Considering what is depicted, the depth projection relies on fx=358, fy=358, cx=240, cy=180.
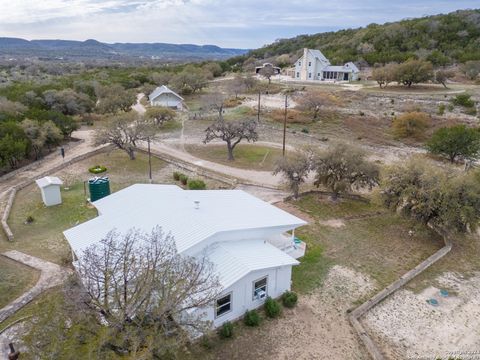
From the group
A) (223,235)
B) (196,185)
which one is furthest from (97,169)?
(223,235)

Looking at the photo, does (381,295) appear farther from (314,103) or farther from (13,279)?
(314,103)

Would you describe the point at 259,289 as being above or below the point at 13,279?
above

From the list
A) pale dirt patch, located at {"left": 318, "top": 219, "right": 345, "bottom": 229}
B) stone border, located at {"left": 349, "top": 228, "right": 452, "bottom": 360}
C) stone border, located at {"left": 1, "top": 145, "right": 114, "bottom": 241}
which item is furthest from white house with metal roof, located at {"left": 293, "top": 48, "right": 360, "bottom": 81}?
stone border, located at {"left": 349, "top": 228, "right": 452, "bottom": 360}

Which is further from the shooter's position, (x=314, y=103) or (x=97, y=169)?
(x=314, y=103)

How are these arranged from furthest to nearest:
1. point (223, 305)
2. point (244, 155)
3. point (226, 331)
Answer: point (244, 155), point (223, 305), point (226, 331)

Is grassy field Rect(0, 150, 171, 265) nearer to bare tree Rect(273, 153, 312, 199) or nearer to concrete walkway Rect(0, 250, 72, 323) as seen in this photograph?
concrete walkway Rect(0, 250, 72, 323)

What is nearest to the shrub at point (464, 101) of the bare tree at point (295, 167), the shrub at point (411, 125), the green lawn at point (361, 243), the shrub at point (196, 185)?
the shrub at point (411, 125)

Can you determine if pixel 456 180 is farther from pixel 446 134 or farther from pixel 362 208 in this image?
pixel 446 134

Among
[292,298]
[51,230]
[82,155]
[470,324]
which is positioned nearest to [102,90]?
[82,155]
